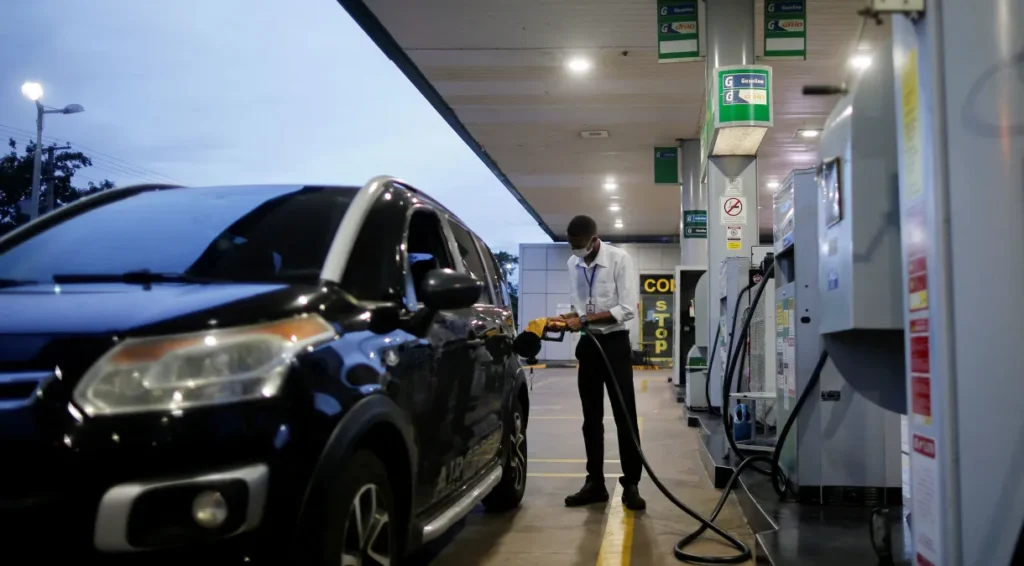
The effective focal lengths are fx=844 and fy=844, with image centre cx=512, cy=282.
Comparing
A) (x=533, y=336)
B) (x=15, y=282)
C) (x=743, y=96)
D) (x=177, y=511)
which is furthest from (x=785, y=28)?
(x=177, y=511)

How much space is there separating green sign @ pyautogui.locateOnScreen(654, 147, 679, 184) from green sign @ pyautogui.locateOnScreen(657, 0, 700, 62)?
8205mm

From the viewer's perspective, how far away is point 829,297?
283cm

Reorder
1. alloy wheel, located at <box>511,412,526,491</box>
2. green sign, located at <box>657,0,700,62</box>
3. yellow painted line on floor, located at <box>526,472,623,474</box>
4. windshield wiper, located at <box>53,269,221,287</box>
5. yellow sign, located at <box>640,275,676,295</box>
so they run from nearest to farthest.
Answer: windshield wiper, located at <box>53,269,221,287</box> → alloy wheel, located at <box>511,412,526,491</box> → yellow painted line on floor, located at <box>526,472,623,474</box> → green sign, located at <box>657,0,700,62</box> → yellow sign, located at <box>640,275,676,295</box>

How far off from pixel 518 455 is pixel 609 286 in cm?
131

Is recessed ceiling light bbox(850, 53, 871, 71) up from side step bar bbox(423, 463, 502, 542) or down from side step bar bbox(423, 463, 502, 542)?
up

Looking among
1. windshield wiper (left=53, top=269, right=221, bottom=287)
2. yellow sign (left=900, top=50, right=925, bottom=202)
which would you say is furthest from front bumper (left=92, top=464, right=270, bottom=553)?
yellow sign (left=900, top=50, right=925, bottom=202)

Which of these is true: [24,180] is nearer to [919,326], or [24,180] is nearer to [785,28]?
[785,28]

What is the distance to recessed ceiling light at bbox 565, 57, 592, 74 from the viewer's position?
1260cm

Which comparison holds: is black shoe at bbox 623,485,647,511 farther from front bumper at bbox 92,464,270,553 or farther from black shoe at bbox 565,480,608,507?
front bumper at bbox 92,464,270,553

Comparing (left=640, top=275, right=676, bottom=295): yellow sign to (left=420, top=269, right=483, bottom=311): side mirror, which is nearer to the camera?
(left=420, top=269, right=483, bottom=311): side mirror

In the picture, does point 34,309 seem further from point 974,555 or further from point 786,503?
point 786,503

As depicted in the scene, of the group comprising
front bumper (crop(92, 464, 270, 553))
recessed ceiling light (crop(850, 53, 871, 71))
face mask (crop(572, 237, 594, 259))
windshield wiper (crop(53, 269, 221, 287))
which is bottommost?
front bumper (crop(92, 464, 270, 553))

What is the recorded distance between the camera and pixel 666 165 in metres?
18.1

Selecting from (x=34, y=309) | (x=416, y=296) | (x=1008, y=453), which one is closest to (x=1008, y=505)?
(x=1008, y=453)
